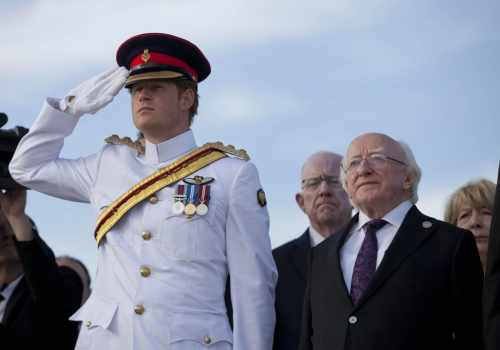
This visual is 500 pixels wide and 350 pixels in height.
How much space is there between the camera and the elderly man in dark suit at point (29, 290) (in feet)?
19.5

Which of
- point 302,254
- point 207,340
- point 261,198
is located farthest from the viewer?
point 302,254

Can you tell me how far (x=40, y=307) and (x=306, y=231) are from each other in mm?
2153

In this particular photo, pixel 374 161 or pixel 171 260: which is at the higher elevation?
pixel 374 161

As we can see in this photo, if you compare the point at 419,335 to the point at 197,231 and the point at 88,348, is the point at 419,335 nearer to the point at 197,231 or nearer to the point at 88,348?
the point at 197,231

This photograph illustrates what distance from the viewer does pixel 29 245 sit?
19.4 feet

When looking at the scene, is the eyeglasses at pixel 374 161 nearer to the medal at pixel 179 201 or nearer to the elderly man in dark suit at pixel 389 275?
the elderly man in dark suit at pixel 389 275

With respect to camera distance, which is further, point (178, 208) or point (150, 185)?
point (150, 185)

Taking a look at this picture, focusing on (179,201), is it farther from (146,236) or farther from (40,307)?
(40,307)

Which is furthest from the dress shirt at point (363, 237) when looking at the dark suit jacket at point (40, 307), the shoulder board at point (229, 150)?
the dark suit jacket at point (40, 307)

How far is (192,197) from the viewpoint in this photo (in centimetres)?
517

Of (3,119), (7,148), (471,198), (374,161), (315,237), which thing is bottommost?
(315,237)

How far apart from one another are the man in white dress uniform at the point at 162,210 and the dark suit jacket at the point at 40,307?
2.06 feet

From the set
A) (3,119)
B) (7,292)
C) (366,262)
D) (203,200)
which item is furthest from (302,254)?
(3,119)

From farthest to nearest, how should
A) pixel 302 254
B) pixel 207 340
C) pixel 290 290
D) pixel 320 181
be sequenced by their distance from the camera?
pixel 320 181 → pixel 302 254 → pixel 290 290 → pixel 207 340
